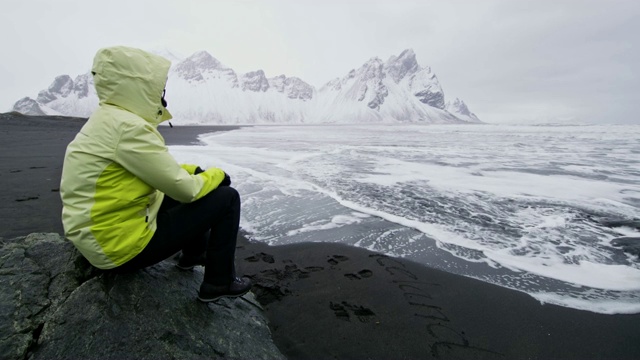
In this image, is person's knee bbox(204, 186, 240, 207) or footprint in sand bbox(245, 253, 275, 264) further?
footprint in sand bbox(245, 253, 275, 264)

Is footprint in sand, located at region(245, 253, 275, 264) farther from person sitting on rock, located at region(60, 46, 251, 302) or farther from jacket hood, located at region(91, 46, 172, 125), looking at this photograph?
jacket hood, located at region(91, 46, 172, 125)

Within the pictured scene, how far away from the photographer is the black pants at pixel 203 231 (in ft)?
8.86

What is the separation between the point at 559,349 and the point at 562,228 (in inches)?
164

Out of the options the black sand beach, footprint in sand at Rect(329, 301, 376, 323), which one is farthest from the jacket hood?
footprint in sand at Rect(329, 301, 376, 323)

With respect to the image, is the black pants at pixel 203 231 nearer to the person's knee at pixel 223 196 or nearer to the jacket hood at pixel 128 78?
the person's knee at pixel 223 196

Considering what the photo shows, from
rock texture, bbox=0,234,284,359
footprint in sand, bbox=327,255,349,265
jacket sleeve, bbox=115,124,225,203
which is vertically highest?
jacket sleeve, bbox=115,124,225,203

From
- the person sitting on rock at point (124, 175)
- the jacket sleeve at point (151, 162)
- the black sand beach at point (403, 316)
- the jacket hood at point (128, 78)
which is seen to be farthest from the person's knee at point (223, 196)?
the black sand beach at point (403, 316)

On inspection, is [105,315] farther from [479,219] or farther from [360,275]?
[479,219]

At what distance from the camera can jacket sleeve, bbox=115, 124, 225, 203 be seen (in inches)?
89.2

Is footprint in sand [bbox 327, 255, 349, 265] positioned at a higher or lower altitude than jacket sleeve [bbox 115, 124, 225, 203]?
lower

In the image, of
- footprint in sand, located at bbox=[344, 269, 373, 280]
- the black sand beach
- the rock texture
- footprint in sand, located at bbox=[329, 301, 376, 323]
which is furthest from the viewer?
footprint in sand, located at bbox=[344, 269, 373, 280]

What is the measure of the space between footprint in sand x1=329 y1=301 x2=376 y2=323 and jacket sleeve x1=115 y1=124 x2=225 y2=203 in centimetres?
211

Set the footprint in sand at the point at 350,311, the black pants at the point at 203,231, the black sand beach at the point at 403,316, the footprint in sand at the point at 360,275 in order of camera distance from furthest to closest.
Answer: the footprint in sand at the point at 360,275, the footprint in sand at the point at 350,311, the black sand beach at the point at 403,316, the black pants at the point at 203,231

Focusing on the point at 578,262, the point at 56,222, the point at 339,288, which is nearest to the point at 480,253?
the point at 578,262
